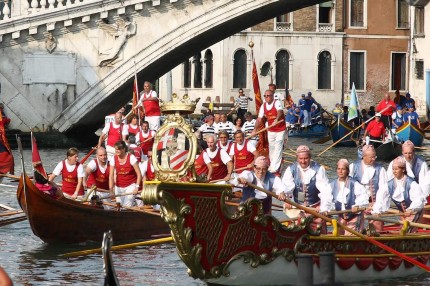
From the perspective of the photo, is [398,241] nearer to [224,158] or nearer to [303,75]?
[224,158]

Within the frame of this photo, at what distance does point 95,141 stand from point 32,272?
16.7 m

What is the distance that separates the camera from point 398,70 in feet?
147

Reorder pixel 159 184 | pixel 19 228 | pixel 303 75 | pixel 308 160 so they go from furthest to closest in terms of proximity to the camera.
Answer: pixel 303 75 < pixel 19 228 < pixel 308 160 < pixel 159 184

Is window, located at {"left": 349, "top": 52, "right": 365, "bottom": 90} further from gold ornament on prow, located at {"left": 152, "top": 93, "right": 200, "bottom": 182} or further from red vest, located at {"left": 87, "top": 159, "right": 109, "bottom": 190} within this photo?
gold ornament on prow, located at {"left": 152, "top": 93, "right": 200, "bottom": 182}

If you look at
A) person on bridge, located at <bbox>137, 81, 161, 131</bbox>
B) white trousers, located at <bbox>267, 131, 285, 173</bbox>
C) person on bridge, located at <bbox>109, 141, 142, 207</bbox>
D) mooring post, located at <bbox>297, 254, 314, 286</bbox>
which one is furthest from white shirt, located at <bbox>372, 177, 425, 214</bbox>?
person on bridge, located at <bbox>137, 81, 161, 131</bbox>

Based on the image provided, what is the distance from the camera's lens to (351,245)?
1206 cm

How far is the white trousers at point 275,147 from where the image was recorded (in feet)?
65.0

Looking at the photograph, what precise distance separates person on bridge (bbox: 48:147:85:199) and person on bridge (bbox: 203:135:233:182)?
1.85m

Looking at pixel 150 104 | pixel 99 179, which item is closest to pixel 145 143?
pixel 150 104

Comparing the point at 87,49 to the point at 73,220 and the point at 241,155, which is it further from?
the point at 73,220

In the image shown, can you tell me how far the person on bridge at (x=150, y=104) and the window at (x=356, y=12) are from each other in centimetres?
2286

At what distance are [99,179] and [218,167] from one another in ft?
5.34

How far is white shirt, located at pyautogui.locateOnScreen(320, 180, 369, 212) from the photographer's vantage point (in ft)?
40.9

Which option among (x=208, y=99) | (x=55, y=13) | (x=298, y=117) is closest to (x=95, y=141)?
(x=55, y=13)
